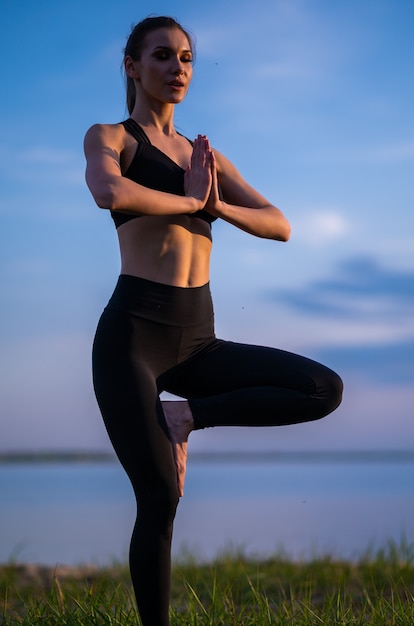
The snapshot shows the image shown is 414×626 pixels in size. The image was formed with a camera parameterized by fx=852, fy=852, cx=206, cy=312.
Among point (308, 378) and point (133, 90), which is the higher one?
point (133, 90)

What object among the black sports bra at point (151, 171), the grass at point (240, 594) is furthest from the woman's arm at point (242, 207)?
the grass at point (240, 594)

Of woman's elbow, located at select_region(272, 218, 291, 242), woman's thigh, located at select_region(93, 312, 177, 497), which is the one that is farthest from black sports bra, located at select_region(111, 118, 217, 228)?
woman's thigh, located at select_region(93, 312, 177, 497)

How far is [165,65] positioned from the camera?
12.2ft

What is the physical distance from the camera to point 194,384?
3.68 meters

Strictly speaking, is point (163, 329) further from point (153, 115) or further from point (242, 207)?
point (153, 115)

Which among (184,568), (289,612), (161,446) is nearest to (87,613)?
(289,612)

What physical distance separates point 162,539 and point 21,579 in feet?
14.5

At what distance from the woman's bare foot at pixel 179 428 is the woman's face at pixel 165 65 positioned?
135 cm

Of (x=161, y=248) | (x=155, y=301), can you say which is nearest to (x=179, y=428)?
→ (x=155, y=301)

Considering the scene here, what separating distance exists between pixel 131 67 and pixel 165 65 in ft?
0.67

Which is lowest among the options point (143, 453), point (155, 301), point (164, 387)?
point (143, 453)

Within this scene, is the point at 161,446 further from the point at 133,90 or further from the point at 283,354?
the point at 133,90

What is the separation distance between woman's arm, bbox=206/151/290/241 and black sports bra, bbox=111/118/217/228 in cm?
12

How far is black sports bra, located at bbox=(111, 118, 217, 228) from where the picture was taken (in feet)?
12.0
